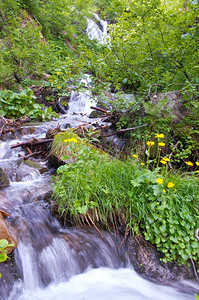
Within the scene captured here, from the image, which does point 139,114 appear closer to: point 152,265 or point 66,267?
point 152,265

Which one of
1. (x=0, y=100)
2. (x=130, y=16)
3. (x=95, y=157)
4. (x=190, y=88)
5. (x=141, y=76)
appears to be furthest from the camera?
(x=0, y=100)

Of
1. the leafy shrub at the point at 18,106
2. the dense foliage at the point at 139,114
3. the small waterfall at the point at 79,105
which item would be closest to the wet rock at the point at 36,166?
the dense foliage at the point at 139,114

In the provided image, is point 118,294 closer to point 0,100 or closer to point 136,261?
point 136,261

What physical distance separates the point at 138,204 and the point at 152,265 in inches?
26.9

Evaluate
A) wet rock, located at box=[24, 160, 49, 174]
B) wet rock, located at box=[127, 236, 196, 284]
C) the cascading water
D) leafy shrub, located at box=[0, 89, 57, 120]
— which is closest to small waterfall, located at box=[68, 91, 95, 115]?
leafy shrub, located at box=[0, 89, 57, 120]

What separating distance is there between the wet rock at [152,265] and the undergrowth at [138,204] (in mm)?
91

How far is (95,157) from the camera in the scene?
119 inches

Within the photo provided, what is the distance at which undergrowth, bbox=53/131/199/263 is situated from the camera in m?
2.26

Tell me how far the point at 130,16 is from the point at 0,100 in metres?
4.62

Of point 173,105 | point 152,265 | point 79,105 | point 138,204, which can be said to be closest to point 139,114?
point 173,105

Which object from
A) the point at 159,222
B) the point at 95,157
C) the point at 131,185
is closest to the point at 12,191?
the point at 95,157

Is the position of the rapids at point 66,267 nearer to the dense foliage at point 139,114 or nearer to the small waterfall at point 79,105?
the dense foliage at point 139,114

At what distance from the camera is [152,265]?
229 cm

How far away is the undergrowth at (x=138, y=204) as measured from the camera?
2258mm
